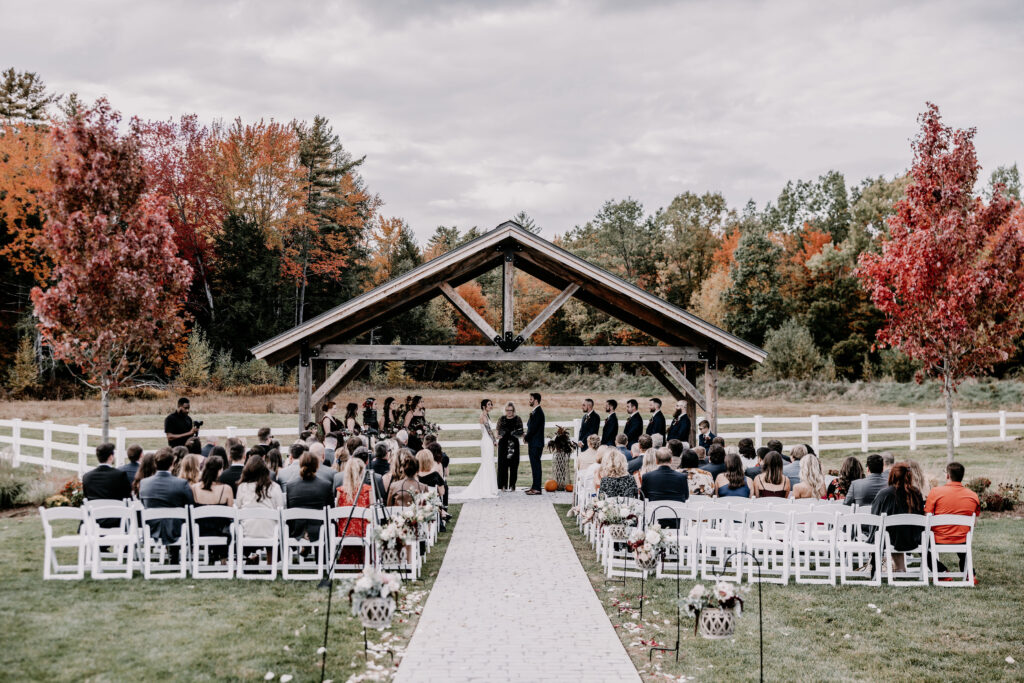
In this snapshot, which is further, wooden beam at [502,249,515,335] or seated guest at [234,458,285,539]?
wooden beam at [502,249,515,335]

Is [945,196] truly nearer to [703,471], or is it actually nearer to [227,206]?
[703,471]

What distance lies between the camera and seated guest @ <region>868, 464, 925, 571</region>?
888 centimetres

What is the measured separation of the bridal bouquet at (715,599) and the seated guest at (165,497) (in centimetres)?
591

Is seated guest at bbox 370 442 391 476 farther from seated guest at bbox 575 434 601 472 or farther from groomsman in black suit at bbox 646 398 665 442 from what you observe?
groomsman in black suit at bbox 646 398 665 442

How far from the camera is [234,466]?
32.4ft

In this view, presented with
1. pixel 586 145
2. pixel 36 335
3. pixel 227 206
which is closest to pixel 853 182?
pixel 586 145

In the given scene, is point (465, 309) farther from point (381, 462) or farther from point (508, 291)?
point (381, 462)

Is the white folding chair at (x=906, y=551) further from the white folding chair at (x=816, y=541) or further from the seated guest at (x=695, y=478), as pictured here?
→ the seated guest at (x=695, y=478)

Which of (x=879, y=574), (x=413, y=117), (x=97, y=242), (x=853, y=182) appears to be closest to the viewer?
(x=879, y=574)

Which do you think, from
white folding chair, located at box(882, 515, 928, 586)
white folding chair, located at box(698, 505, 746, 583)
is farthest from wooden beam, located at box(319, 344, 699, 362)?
white folding chair, located at box(882, 515, 928, 586)

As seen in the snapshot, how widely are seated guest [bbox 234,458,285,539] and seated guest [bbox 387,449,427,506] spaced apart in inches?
56.3

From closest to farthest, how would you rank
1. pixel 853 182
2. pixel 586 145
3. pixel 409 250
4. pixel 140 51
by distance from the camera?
pixel 140 51
pixel 586 145
pixel 409 250
pixel 853 182

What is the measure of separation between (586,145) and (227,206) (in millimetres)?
19870

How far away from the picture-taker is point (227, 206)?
4191 cm
